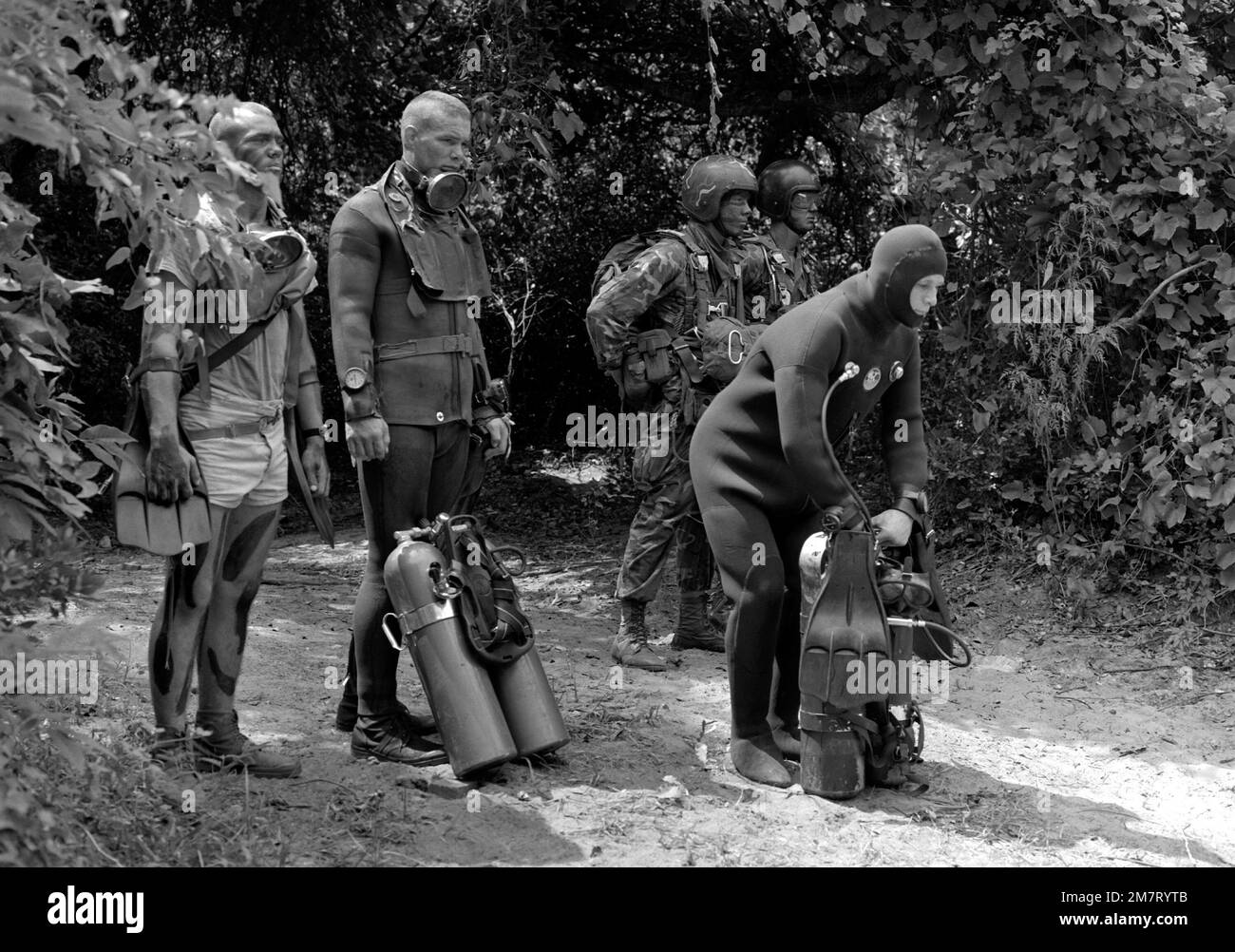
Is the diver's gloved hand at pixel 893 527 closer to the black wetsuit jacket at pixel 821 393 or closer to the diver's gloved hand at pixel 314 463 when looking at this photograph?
the black wetsuit jacket at pixel 821 393

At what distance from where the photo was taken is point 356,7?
8828 mm

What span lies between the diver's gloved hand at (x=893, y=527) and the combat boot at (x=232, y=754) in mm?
2026

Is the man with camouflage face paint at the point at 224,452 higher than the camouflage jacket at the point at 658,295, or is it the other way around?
the camouflage jacket at the point at 658,295

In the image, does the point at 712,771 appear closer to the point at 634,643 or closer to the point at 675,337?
the point at 634,643

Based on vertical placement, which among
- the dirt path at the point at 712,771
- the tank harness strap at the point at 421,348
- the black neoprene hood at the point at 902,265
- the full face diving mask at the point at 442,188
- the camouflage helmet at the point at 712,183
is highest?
the camouflage helmet at the point at 712,183

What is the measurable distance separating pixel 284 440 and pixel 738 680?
5.58 feet

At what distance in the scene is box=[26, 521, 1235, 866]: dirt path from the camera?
13.3ft

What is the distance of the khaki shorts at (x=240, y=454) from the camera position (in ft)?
13.7

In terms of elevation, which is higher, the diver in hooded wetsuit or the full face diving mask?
the full face diving mask

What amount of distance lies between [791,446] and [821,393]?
196 millimetres

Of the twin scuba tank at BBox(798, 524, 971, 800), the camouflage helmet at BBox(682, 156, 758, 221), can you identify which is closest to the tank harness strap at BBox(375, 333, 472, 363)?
the twin scuba tank at BBox(798, 524, 971, 800)

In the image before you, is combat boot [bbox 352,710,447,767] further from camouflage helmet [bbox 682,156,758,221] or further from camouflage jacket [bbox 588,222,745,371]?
camouflage helmet [bbox 682,156,758,221]

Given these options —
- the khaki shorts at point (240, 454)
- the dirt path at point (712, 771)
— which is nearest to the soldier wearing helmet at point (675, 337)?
the dirt path at point (712, 771)

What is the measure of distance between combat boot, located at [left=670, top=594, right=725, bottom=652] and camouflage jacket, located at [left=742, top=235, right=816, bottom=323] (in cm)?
137
